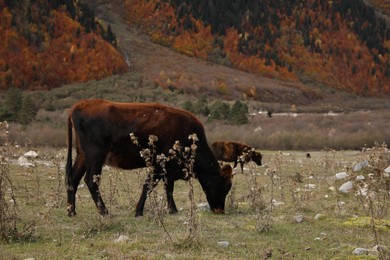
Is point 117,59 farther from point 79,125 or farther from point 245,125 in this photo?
point 79,125

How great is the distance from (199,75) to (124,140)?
91.4m

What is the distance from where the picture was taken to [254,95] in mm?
97812

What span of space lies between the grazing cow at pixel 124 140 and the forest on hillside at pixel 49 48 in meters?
76.0

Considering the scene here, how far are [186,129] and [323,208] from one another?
3.94 meters

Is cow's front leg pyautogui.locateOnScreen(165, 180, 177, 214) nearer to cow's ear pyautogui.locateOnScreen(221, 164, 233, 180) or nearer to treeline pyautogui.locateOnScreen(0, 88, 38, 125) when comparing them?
cow's ear pyautogui.locateOnScreen(221, 164, 233, 180)

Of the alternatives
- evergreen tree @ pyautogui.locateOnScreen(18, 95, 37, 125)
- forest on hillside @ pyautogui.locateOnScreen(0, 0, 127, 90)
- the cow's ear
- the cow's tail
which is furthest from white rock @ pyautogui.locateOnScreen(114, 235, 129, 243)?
forest on hillside @ pyautogui.locateOnScreen(0, 0, 127, 90)

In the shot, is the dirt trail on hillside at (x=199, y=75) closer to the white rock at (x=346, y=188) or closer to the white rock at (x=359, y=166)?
the white rock at (x=359, y=166)

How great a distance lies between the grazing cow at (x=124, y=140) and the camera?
33.8ft

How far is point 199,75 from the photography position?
101 metres

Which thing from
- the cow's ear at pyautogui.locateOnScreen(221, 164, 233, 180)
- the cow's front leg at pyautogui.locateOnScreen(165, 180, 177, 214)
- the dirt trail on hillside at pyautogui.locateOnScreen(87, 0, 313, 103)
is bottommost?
the dirt trail on hillside at pyautogui.locateOnScreen(87, 0, 313, 103)

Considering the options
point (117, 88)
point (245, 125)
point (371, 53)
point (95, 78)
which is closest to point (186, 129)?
point (245, 125)

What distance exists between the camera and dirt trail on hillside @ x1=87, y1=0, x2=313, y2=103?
94062 mm

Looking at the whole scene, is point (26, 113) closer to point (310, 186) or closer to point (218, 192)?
point (310, 186)

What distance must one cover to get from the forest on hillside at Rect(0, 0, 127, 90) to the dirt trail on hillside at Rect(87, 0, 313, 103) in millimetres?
8002
